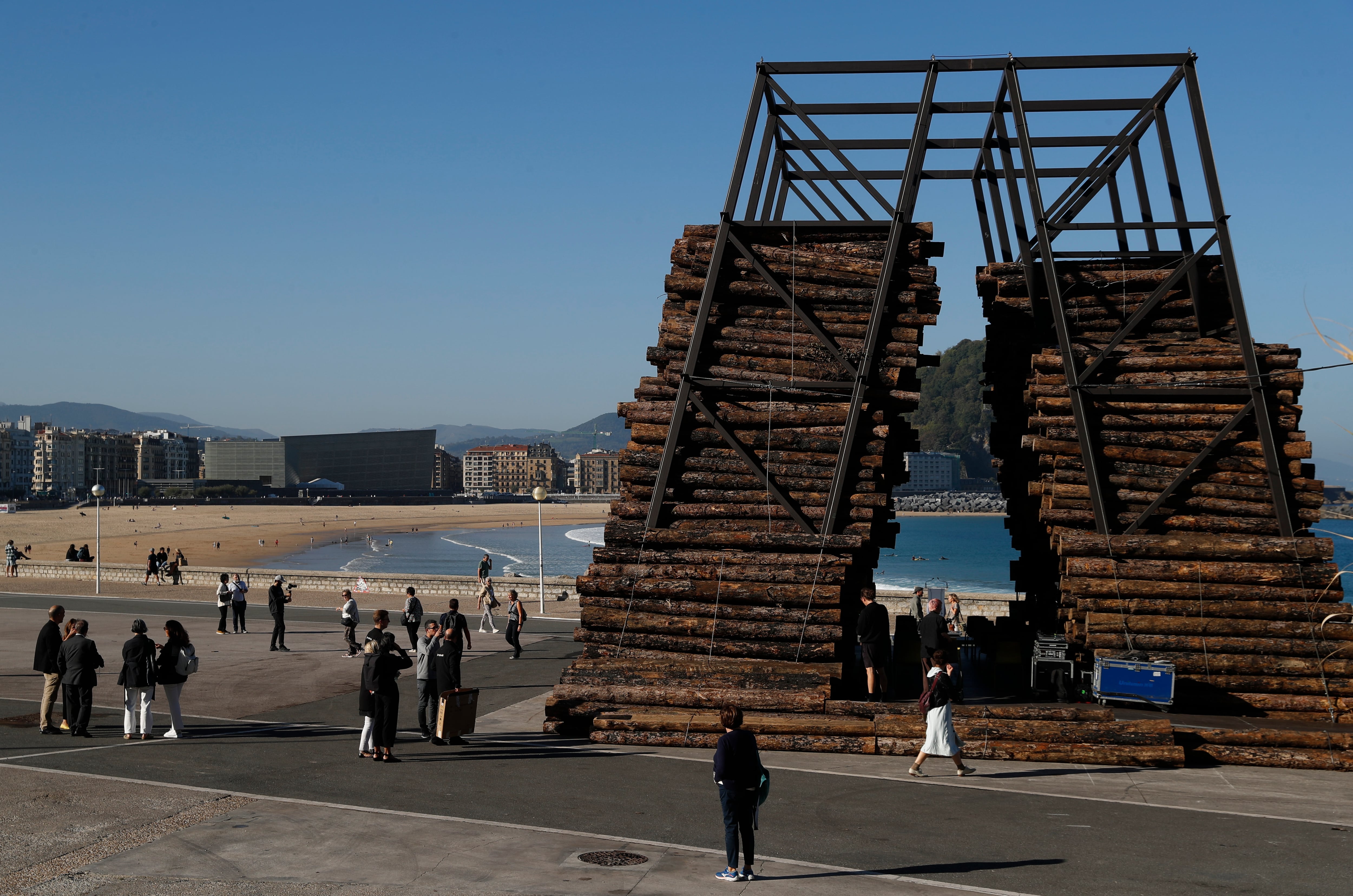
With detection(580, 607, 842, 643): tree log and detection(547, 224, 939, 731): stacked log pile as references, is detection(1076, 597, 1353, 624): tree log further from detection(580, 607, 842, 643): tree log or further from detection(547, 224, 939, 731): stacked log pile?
detection(580, 607, 842, 643): tree log

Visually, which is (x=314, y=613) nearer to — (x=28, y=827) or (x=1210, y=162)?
(x=28, y=827)

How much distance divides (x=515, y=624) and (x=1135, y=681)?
12.8 metres

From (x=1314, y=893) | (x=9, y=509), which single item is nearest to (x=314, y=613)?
(x=1314, y=893)

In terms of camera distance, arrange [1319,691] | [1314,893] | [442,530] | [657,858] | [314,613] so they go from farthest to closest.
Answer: [442,530], [314,613], [1319,691], [657,858], [1314,893]

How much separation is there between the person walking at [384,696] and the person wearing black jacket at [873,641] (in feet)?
20.7

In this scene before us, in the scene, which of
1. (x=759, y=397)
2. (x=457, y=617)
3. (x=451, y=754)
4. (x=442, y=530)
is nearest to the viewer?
(x=451, y=754)

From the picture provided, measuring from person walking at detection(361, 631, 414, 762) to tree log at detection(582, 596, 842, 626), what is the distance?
4.17 m

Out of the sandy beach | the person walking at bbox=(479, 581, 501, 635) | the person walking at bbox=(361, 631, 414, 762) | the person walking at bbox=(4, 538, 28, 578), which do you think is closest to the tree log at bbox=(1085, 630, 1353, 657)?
the person walking at bbox=(361, 631, 414, 762)

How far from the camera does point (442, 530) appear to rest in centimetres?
13012

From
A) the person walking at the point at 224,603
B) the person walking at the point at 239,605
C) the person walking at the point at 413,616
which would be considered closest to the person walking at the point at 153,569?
the person walking at the point at 239,605

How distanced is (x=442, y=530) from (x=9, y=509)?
55.2 m

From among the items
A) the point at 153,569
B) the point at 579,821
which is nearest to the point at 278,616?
the point at 579,821

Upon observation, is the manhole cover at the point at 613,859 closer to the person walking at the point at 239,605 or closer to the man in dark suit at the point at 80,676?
the man in dark suit at the point at 80,676

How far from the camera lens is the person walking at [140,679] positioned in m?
14.2
